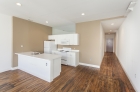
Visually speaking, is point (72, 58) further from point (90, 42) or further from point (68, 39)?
point (90, 42)

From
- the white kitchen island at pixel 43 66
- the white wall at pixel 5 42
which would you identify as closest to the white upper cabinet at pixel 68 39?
the white kitchen island at pixel 43 66

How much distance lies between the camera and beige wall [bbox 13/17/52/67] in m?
3.74

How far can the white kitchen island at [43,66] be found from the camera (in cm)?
258

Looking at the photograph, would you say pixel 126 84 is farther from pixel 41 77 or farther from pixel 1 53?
pixel 1 53

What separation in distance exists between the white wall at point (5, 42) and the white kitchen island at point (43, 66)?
867 mm

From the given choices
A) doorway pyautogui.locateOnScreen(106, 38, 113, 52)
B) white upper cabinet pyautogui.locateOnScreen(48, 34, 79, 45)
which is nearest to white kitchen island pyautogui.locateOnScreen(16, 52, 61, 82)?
white upper cabinet pyautogui.locateOnScreen(48, 34, 79, 45)

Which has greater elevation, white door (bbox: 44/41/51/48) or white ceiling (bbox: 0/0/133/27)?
white ceiling (bbox: 0/0/133/27)

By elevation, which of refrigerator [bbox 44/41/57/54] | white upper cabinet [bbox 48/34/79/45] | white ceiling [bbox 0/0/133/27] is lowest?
refrigerator [bbox 44/41/57/54]

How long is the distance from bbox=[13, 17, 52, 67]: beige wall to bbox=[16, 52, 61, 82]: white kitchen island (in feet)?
2.91

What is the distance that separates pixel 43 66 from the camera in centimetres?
270

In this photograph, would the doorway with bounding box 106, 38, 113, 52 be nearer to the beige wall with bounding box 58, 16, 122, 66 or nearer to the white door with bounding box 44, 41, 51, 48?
the beige wall with bounding box 58, 16, 122, 66

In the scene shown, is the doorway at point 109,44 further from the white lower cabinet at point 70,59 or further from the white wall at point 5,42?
the white wall at point 5,42

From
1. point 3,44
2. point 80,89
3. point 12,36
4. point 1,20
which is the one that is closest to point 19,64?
point 3,44

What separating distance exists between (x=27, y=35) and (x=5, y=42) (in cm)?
109
